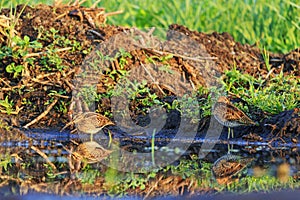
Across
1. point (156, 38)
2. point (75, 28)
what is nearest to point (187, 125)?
point (156, 38)

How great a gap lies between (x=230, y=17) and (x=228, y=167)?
3549 mm

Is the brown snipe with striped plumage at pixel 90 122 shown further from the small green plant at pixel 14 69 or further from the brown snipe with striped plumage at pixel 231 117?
the brown snipe with striped plumage at pixel 231 117

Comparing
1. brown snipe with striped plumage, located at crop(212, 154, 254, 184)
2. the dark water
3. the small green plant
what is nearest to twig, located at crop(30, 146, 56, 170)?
the dark water

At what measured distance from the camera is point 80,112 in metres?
5.39

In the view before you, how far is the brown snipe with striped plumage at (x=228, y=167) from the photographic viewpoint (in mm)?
4156

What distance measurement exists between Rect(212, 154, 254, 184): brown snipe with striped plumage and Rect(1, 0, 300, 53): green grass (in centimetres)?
268

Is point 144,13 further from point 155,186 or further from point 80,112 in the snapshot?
point 155,186

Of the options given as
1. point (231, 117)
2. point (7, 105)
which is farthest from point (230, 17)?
point (7, 105)

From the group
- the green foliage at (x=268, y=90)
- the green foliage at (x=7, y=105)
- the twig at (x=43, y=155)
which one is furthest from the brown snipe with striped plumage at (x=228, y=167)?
the green foliage at (x=7, y=105)

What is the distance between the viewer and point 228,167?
443 cm

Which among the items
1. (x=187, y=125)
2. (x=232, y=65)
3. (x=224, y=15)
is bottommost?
(x=187, y=125)

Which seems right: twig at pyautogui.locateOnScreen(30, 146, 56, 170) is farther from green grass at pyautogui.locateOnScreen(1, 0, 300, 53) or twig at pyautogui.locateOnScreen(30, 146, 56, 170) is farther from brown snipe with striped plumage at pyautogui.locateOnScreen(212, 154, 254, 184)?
green grass at pyautogui.locateOnScreen(1, 0, 300, 53)

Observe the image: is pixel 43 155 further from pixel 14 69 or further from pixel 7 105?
pixel 14 69

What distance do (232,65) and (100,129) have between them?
1.61 metres
